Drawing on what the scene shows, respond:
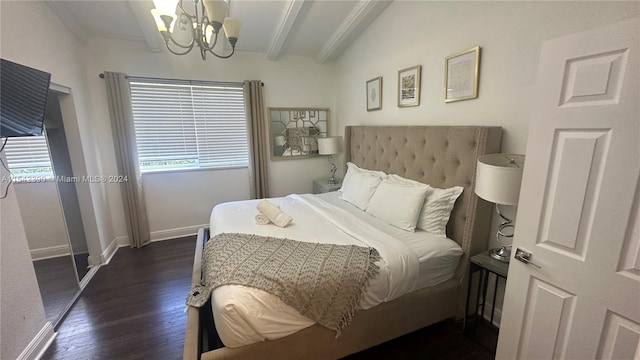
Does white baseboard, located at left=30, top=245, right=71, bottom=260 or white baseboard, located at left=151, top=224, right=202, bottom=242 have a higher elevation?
white baseboard, located at left=30, top=245, right=71, bottom=260

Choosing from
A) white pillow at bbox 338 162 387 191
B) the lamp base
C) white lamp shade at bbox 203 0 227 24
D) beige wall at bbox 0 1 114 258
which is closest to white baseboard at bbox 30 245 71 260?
beige wall at bbox 0 1 114 258

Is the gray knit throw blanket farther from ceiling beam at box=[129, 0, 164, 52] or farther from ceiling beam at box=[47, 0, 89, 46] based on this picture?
ceiling beam at box=[47, 0, 89, 46]

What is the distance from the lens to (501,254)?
1768 millimetres

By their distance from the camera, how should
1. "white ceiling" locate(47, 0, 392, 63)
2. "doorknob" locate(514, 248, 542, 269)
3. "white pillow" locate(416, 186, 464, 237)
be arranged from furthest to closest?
"white ceiling" locate(47, 0, 392, 63)
"white pillow" locate(416, 186, 464, 237)
"doorknob" locate(514, 248, 542, 269)

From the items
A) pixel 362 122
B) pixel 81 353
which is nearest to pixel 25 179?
pixel 81 353

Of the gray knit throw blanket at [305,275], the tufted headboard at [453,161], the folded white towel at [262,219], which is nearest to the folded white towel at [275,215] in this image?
the folded white towel at [262,219]

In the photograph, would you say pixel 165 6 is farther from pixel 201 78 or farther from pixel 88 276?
pixel 88 276

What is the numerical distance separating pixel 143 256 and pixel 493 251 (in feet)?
12.2

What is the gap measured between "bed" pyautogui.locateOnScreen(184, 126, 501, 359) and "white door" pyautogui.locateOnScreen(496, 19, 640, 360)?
0.61m

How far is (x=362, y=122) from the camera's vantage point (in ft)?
11.7

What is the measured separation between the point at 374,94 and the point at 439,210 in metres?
1.75

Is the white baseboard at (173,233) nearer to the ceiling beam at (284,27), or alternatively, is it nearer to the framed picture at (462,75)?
the ceiling beam at (284,27)

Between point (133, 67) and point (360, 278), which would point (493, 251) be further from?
point (133, 67)

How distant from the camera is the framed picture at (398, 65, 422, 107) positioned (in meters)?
2.52
